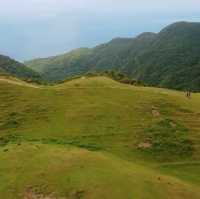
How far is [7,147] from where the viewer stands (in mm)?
32844

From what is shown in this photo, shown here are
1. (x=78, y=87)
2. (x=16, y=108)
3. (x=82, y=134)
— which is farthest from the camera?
(x=78, y=87)

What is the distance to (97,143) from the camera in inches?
1421

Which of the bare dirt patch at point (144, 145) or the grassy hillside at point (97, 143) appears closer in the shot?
the grassy hillside at point (97, 143)

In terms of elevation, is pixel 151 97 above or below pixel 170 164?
above

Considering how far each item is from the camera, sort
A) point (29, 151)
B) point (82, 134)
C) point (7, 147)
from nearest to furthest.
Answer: point (29, 151) < point (7, 147) < point (82, 134)

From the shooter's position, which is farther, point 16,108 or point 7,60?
point 7,60

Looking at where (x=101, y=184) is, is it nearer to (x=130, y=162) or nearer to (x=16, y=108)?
(x=130, y=162)

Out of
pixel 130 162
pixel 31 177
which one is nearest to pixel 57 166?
pixel 31 177

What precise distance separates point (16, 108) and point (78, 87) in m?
8.28

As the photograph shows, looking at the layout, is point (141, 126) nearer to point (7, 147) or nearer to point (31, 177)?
point (7, 147)

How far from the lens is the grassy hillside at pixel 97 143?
2575 centimetres

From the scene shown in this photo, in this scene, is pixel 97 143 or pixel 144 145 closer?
pixel 144 145

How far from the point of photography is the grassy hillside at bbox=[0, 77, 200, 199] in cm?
2575

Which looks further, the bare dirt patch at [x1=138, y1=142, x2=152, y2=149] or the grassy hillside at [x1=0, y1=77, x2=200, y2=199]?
the bare dirt patch at [x1=138, y1=142, x2=152, y2=149]
